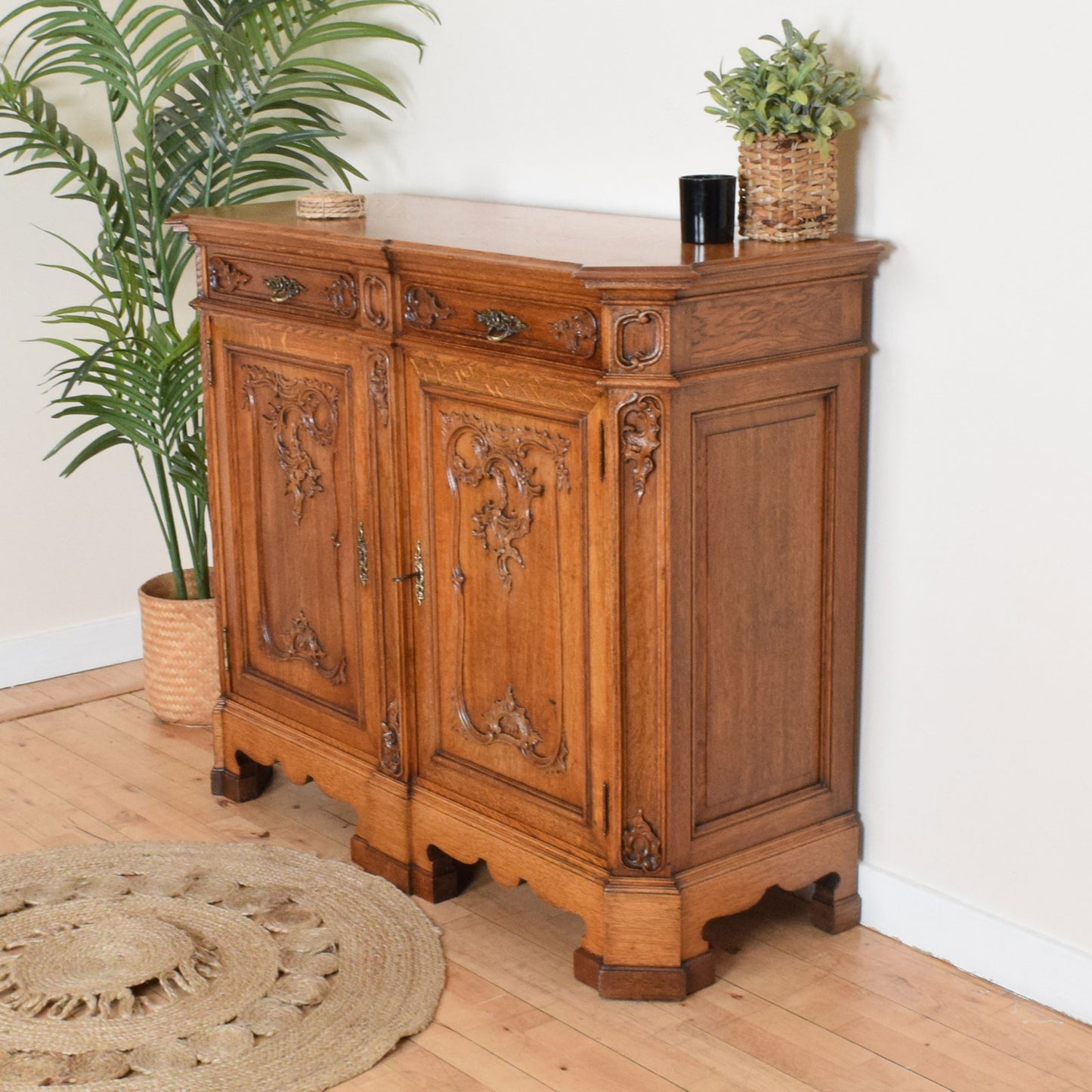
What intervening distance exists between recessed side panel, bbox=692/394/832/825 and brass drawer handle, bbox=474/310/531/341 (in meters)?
0.33

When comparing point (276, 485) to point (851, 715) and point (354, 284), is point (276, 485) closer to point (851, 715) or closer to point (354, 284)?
point (354, 284)

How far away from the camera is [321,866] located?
9.71 feet

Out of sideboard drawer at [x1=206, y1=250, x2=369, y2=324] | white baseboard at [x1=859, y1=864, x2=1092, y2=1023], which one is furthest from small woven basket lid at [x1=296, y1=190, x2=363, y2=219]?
white baseboard at [x1=859, y1=864, x2=1092, y2=1023]

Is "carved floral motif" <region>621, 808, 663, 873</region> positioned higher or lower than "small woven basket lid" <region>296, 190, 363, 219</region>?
lower

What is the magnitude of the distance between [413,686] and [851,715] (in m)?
0.77

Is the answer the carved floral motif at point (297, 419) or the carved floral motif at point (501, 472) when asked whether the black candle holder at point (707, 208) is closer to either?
the carved floral motif at point (501, 472)

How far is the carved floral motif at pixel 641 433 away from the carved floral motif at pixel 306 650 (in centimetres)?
92

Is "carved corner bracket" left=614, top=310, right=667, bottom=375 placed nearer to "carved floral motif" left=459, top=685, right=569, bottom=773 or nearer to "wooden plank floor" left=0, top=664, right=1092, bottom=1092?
"carved floral motif" left=459, top=685, right=569, bottom=773

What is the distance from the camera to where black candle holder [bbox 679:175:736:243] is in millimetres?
2412

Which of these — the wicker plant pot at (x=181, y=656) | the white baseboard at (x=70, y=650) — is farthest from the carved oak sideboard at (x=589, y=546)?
the white baseboard at (x=70, y=650)

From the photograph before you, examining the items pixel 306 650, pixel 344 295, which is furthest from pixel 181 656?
pixel 344 295

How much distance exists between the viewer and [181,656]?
367cm

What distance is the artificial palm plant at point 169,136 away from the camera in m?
3.36

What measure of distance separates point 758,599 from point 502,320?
0.60m
